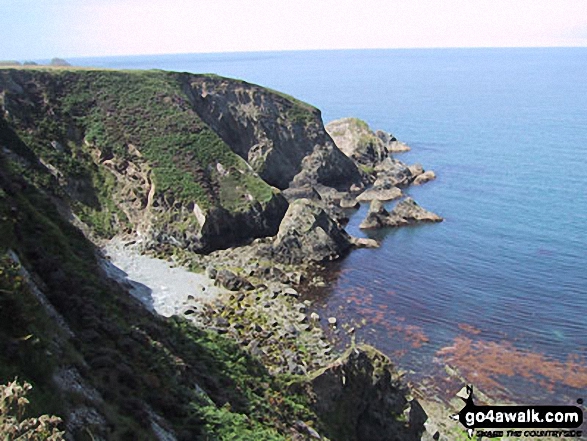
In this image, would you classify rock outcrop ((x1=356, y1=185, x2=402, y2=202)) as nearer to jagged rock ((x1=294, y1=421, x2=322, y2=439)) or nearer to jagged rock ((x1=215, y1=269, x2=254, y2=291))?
jagged rock ((x1=215, y1=269, x2=254, y2=291))

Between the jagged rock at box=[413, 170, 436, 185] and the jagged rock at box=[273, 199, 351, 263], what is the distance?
116 feet

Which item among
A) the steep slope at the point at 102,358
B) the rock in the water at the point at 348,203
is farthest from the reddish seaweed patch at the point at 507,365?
the rock in the water at the point at 348,203

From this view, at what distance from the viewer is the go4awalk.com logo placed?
30.8 m

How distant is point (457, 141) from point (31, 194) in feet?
354

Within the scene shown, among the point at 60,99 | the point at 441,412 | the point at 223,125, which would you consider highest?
the point at 60,99

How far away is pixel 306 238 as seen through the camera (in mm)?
57594

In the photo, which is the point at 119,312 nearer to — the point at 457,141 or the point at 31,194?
the point at 31,194

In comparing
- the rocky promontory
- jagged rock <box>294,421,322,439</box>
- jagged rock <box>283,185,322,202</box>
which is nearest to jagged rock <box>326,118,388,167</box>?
the rocky promontory

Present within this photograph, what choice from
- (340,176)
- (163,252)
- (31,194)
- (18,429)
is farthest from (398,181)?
(18,429)

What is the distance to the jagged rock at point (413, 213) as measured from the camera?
229 ft

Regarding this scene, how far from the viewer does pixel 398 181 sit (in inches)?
3551

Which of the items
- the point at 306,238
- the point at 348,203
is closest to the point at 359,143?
the point at 348,203

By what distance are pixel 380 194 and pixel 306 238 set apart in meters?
28.8

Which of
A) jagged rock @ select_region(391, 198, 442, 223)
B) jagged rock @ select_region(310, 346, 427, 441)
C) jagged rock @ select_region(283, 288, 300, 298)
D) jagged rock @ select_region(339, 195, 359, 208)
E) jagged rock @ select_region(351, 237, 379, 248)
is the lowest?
jagged rock @ select_region(339, 195, 359, 208)
